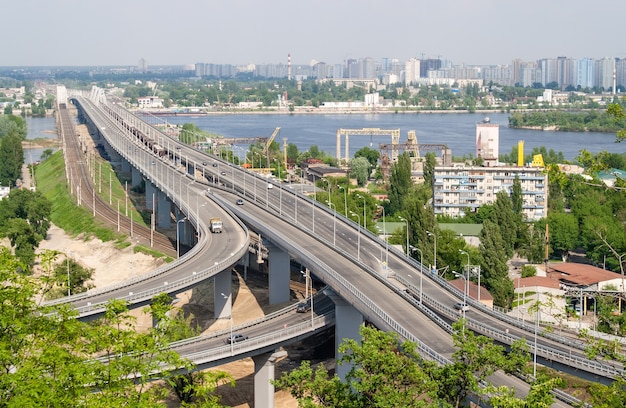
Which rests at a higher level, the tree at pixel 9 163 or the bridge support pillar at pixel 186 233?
the tree at pixel 9 163

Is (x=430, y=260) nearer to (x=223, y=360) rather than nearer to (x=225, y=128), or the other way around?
(x=223, y=360)

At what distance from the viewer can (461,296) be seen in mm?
29391

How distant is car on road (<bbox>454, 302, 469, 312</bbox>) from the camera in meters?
27.5

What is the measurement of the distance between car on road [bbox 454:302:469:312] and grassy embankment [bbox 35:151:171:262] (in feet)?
62.9

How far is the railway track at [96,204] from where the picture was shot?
4816 centimetres

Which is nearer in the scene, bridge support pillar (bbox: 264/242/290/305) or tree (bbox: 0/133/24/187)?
bridge support pillar (bbox: 264/242/290/305)

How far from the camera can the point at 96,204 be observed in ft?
193

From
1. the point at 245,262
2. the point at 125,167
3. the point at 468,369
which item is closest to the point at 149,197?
the point at 125,167

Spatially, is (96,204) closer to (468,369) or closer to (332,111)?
(468,369)

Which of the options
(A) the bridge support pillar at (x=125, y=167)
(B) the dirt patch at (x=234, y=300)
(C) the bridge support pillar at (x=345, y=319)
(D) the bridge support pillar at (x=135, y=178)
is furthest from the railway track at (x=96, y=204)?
(C) the bridge support pillar at (x=345, y=319)

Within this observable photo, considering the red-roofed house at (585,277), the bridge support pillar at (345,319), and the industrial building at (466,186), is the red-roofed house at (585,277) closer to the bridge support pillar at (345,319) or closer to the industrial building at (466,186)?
the bridge support pillar at (345,319)

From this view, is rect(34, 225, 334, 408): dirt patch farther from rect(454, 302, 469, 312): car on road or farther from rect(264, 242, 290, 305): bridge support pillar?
rect(454, 302, 469, 312): car on road

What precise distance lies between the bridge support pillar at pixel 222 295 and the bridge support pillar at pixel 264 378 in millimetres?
8907

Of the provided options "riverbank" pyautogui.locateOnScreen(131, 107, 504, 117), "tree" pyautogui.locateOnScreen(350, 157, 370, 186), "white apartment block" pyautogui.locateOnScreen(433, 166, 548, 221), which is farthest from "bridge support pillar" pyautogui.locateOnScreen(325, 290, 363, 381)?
"riverbank" pyautogui.locateOnScreen(131, 107, 504, 117)
